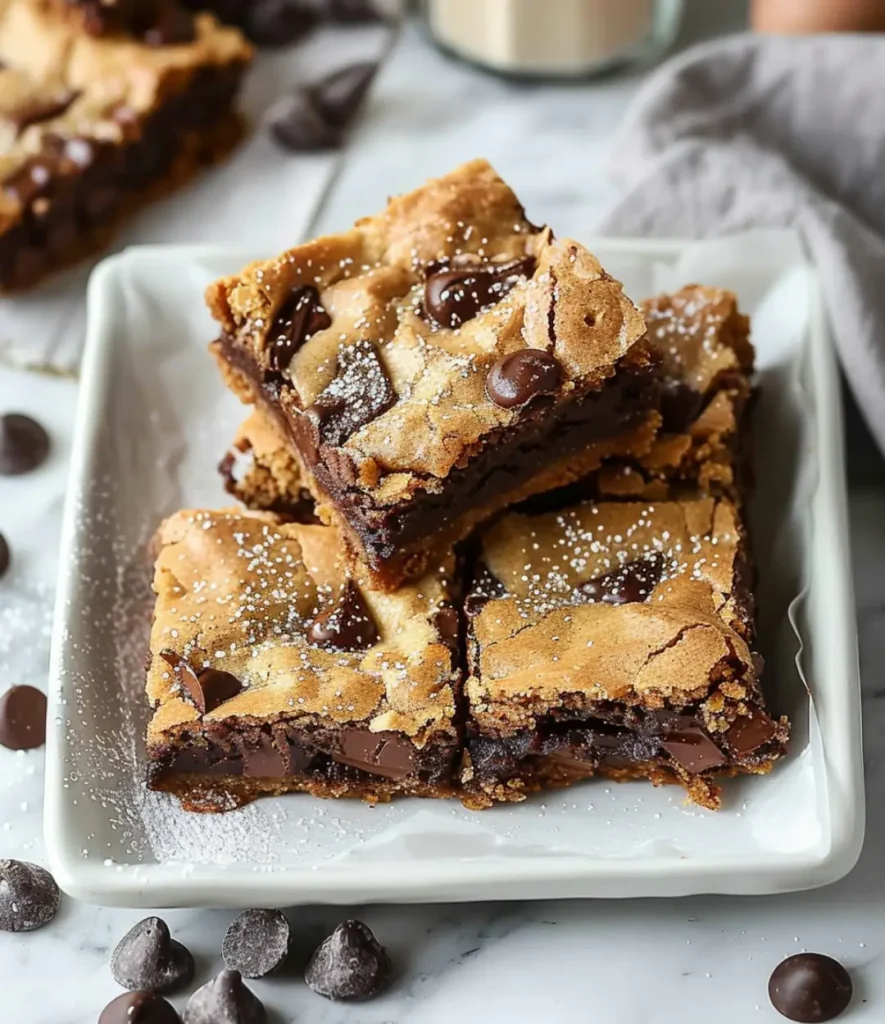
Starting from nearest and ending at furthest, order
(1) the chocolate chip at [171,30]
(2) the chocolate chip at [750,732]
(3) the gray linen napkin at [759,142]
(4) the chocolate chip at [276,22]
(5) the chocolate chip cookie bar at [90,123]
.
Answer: (2) the chocolate chip at [750,732], (3) the gray linen napkin at [759,142], (5) the chocolate chip cookie bar at [90,123], (1) the chocolate chip at [171,30], (4) the chocolate chip at [276,22]

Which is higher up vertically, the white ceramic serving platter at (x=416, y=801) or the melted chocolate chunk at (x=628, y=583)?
the melted chocolate chunk at (x=628, y=583)

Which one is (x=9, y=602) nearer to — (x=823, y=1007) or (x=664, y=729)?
(x=664, y=729)

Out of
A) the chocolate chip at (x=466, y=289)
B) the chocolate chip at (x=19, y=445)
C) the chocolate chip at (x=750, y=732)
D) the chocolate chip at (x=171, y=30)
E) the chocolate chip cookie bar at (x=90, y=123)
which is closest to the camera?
the chocolate chip at (x=750, y=732)

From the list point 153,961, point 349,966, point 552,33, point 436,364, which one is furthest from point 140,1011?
point 552,33

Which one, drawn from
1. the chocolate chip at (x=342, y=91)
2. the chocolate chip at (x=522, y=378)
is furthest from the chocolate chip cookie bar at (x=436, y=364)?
the chocolate chip at (x=342, y=91)

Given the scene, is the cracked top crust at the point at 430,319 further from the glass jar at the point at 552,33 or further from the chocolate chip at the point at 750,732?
the glass jar at the point at 552,33

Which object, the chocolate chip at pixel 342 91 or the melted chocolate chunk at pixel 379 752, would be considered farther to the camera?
the chocolate chip at pixel 342 91
